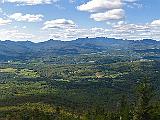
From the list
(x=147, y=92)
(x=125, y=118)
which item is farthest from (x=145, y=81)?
(x=125, y=118)

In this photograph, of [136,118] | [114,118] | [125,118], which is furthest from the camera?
[114,118]

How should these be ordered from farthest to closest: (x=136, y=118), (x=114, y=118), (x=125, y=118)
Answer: (x=114, y=118) → (x=125, y=118) → (x=136, y=118)

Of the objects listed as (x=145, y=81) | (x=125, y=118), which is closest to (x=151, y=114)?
(x=145, y=81)

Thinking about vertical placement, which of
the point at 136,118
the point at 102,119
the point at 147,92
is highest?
the point at 147,92

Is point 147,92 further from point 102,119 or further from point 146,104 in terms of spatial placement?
point 102,119

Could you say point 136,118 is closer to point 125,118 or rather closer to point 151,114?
point 151,114

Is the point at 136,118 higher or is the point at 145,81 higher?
the point at 145,81

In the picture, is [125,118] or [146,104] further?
[125,118]

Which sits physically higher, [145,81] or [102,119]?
[145,81]

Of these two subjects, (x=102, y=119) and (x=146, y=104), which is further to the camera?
(x=102, y=119)
